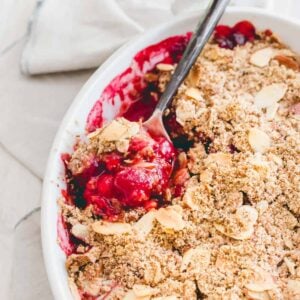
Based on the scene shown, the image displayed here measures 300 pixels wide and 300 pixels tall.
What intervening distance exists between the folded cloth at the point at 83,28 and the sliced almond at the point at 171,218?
57 centimetres

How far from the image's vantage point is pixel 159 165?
1.38m

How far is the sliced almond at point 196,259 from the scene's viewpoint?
4.18ft

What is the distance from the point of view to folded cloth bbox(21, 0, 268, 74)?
176cm

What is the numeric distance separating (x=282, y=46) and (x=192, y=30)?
0.21m

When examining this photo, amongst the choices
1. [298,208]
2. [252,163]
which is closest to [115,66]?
[252,163]

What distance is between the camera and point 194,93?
1465mm

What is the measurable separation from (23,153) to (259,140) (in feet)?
2.16

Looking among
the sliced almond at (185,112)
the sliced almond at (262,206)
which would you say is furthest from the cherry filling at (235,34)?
the sliced almond at (262,206)

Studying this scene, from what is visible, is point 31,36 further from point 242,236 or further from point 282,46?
point 242,236

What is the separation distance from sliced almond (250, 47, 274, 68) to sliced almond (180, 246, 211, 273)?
0.46m

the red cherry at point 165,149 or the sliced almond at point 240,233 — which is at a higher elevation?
the red cherry at point 165,149

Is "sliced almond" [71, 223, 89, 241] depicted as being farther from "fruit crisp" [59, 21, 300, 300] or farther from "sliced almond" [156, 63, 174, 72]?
"sliced almond" [156, 63, 174, 72]

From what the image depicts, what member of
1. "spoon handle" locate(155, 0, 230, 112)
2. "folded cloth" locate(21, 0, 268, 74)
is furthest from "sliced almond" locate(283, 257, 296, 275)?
"folded cloth" locate(21, 0, 268, 74)

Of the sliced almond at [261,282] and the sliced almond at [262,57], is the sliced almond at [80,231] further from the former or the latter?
the sliced almond at [262,57]
